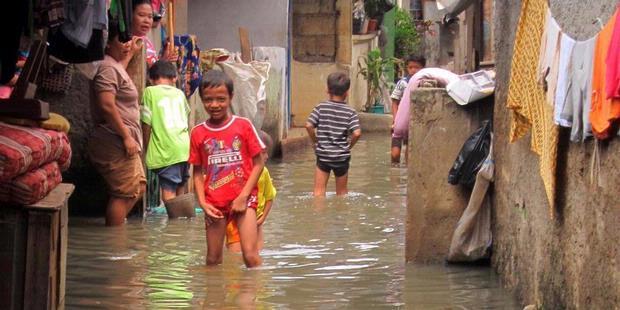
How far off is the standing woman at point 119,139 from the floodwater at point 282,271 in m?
0.31

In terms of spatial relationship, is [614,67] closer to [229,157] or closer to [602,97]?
[602,97]

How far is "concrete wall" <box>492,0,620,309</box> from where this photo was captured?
4590 mm

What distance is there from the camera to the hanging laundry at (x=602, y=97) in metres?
4.26

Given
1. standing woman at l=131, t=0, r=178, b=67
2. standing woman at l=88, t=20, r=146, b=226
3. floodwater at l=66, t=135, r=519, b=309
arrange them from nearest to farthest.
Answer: floodwater at l=66, t=135, r=519, b=309 < standing woman at l=131, t=0, r=178, b=67 < standing woman at l=88, t=20, r=146, b=226

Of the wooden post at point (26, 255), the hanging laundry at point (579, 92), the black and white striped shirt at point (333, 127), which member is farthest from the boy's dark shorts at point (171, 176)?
the hanging laundry at point (579, 92)

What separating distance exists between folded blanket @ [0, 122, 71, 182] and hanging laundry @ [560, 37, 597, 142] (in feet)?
7.64

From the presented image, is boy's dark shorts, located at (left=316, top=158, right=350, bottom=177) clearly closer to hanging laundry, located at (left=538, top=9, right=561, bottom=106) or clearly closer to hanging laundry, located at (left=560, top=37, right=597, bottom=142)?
hanging laundry, located at (left=538, top=9, right=561, bottom=106)

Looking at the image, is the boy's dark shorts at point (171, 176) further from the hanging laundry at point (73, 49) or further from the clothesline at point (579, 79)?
the clothesline at point (579, 79)

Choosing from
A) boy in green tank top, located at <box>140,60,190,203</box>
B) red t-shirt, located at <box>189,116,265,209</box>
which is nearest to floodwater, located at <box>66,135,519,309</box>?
boy in green tank top, located at <box>140,60,190,203</box>

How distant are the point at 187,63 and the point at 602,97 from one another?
8.45 m

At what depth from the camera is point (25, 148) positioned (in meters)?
5.00

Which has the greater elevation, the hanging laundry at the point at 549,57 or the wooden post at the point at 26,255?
the hanging laundry at the point at 549,57

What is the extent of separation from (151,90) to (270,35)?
901 centimetres

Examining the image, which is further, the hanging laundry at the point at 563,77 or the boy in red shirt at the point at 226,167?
the boy in red shirt at the point at 226,167
